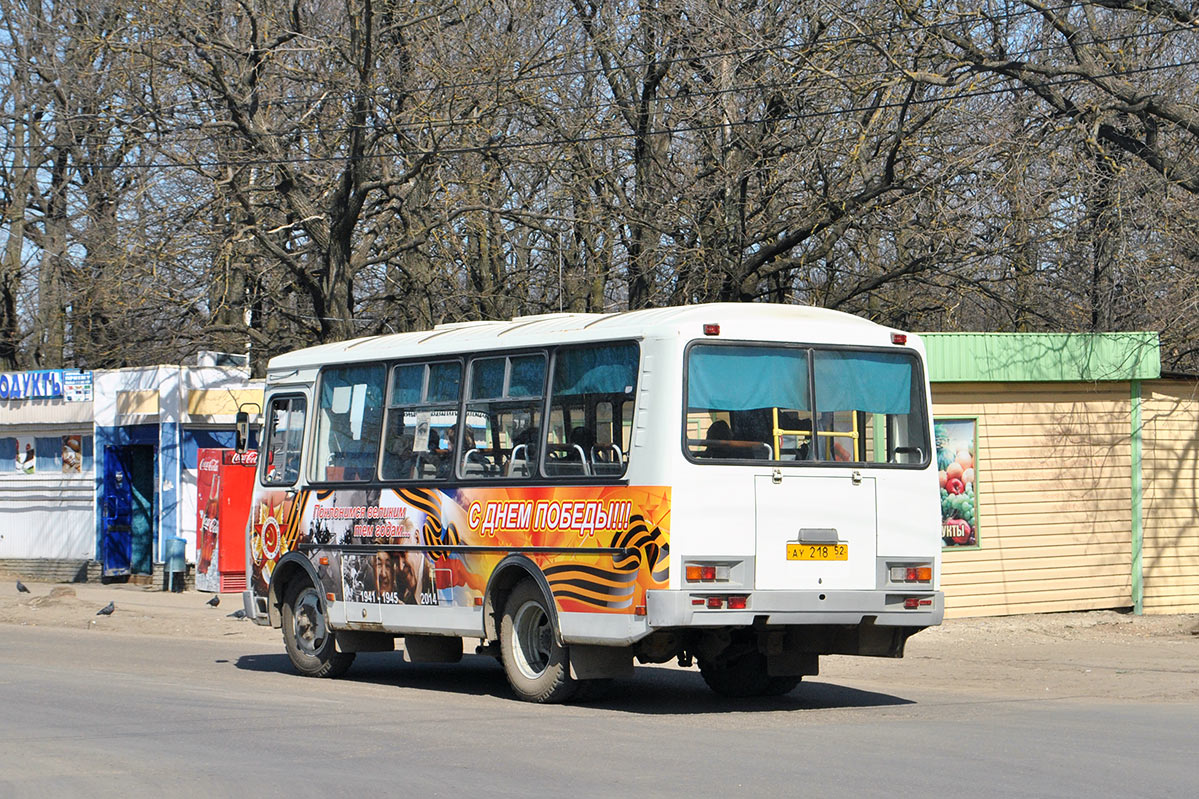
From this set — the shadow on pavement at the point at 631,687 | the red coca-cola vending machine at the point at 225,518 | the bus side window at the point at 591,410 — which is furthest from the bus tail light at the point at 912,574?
the red coca-cola vending machine at the point at 225,518

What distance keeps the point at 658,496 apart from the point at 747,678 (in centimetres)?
261

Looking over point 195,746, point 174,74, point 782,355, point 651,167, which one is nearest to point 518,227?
point 651,167

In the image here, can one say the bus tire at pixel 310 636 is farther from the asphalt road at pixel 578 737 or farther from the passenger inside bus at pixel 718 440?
the passenger inside bus at pixel 718 440

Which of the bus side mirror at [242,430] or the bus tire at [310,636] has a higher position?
the bus side mirror at [242,430]

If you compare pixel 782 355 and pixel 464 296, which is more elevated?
pixel 464 296

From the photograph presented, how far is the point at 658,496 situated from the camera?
11.0m

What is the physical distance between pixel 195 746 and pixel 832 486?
15.7 feet

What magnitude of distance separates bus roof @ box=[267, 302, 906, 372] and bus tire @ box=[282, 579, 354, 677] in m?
2.69

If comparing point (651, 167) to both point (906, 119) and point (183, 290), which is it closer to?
point (906, 119)

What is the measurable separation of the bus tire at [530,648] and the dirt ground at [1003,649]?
3227 mm

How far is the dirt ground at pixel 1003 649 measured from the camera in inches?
543

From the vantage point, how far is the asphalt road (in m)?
8.54

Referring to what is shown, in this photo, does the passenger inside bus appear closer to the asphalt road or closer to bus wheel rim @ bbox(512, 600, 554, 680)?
the asphalt road

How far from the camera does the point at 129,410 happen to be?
27.3 m
